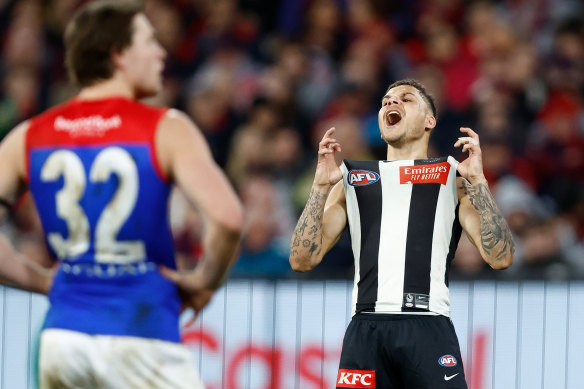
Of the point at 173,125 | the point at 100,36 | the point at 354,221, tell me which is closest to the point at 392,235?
the point at 354,221

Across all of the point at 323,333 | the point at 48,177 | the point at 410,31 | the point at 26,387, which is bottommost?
the point at 26,387

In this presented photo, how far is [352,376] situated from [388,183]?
0.95 m

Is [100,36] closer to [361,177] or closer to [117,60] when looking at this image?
[117,60]

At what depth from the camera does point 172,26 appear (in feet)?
35.9

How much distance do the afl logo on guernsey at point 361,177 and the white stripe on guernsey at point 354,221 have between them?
0.8 inches

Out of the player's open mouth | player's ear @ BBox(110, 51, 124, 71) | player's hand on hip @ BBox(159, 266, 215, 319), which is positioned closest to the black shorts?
the player's open mouth

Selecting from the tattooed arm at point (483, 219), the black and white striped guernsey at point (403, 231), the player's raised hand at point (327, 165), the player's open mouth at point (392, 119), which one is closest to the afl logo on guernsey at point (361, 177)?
the black and white striped guernsey at point (403, 231)

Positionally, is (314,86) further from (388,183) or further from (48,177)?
(48,177)

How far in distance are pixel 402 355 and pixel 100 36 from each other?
82.9 inches

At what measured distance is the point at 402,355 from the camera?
4641mm

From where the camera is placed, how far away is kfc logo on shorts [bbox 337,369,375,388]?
4.66m

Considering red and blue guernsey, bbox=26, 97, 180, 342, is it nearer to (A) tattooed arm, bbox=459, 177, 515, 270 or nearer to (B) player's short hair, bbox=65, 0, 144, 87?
(B) player's short hair, bbox=65, 0, 144, 87

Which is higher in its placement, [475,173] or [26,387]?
[475,173]

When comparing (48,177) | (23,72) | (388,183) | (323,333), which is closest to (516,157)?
(323,333)
